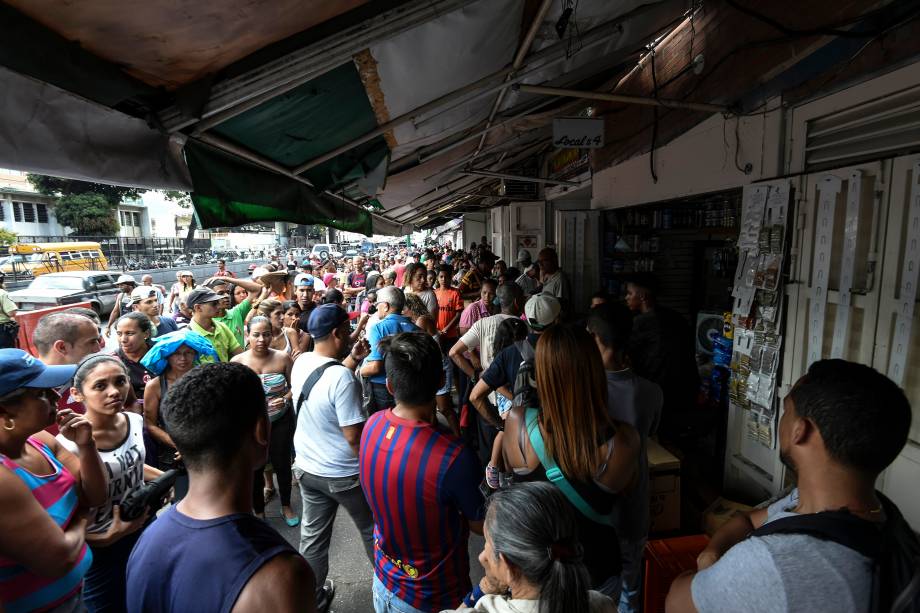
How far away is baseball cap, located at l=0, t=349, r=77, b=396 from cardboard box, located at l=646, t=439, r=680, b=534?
131 inches

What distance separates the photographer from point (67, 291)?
46.8 ft

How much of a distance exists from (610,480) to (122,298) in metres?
8.70

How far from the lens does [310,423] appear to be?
8.81 feet

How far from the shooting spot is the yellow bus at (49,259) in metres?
19.5

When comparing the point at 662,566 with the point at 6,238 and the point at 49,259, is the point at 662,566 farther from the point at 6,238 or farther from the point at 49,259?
the point at 6,238

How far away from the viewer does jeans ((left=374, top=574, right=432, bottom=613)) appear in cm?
196

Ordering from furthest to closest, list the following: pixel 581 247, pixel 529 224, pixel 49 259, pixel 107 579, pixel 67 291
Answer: pixel 49 259 → pixel 67 291 → pixel 529 224 → pixel 581 247 → pixel 107 579

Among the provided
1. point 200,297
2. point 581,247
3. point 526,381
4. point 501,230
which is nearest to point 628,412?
point 526,381

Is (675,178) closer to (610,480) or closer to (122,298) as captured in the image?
(610,480)

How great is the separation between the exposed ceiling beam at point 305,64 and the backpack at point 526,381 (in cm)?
183

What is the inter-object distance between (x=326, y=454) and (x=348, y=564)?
1.28 m

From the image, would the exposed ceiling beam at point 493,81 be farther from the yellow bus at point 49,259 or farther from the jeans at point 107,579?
the yellow bus at point 49,259

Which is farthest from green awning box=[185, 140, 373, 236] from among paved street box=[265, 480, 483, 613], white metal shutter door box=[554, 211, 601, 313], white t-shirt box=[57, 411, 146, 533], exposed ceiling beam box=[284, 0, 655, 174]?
white metal shutter door box=[554, 211, 601, 313]

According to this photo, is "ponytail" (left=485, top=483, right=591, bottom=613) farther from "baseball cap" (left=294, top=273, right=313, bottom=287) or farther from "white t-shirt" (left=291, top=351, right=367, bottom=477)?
"baseball cap" (left=294, top=273, right=313, bottom=287)
